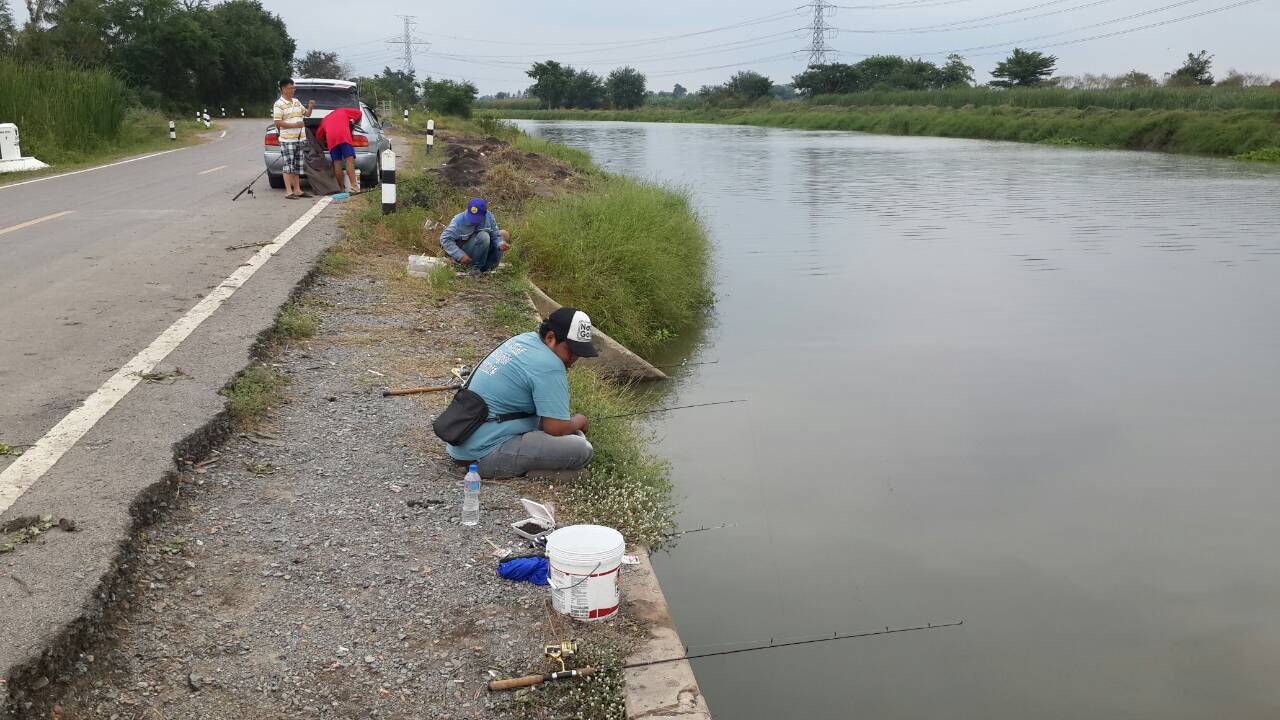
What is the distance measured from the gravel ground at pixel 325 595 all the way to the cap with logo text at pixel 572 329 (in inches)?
31.7

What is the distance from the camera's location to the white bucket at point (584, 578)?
171 inches

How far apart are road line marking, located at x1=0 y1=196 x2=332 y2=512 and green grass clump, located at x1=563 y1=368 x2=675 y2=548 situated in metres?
2.52

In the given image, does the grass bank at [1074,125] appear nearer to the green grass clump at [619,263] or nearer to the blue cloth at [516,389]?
the green grass clump at [619,263]

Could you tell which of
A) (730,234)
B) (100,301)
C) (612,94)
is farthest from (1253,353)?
(612,94)

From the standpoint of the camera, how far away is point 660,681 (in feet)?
13.3

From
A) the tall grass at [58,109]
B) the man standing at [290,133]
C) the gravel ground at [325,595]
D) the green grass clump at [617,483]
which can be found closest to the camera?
the gravel ground at [325,595]

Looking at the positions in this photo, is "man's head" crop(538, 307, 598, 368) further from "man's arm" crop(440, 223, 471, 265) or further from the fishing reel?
"man's arm" crop(440, 223, 471, 265)

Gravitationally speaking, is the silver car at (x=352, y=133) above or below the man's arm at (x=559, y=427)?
above

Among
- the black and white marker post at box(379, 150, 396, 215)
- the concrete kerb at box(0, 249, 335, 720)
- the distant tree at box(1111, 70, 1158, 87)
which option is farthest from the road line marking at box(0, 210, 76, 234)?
the distant tree at box(1111, 70, 1158, 87)

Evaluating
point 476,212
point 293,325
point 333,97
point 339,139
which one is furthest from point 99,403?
point 333,97

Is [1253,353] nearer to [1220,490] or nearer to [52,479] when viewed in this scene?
[1220,490]

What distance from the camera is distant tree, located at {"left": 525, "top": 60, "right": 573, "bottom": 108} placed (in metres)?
126

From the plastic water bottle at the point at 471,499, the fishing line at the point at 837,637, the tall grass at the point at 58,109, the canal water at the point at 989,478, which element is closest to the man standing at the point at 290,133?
the canal water at the point at 989,478

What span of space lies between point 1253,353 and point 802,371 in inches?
211
